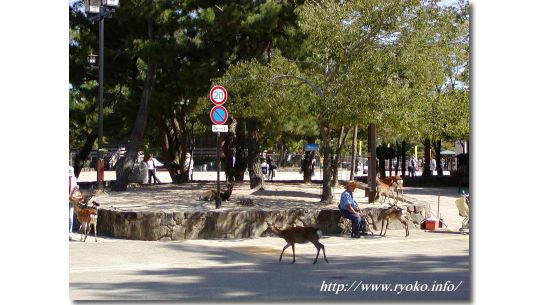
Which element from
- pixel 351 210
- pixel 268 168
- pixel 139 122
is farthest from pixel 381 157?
pixel 351 210

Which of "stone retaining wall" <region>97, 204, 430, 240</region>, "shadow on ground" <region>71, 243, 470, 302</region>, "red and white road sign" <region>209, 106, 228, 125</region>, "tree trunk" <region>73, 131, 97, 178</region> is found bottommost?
"shadow on ground" <region>71, 243, 470, 302</region>

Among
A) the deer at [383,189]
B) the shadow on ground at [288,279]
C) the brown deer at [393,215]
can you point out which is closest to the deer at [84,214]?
the shadow on ground at [288,279]

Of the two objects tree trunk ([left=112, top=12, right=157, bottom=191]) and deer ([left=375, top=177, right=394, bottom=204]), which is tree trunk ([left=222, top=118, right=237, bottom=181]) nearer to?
tree trunk ([left=112, top=12, right=157, bottom=191])

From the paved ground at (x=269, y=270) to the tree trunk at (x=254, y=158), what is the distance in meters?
6.44

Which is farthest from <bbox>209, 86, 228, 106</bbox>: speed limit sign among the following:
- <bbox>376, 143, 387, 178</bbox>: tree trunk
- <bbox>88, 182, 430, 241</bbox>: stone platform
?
<bbox>376, 143, 387, 178</bbox>: tree trunk

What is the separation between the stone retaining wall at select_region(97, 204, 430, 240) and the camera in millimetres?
14820

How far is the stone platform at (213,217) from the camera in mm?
14867

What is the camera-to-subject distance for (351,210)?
15.0 m

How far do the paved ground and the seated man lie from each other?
0.99 feet

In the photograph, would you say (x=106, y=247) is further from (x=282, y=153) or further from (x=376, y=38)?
(x=282, y=153)

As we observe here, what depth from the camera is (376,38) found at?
16.3m

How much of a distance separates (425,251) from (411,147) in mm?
27881

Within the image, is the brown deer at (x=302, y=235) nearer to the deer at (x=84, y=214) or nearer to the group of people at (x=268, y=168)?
the deer at (x=84, y=214)
